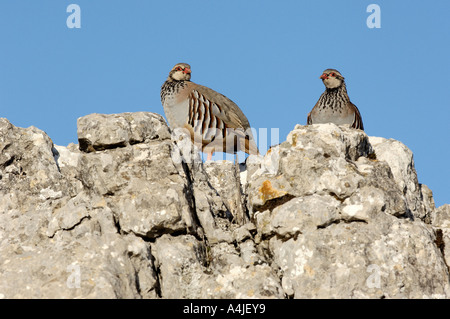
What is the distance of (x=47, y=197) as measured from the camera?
30.2 feet

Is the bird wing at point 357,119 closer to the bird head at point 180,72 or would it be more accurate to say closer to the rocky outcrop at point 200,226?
the bird head at point 180,72

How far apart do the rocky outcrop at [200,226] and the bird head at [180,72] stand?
516cm

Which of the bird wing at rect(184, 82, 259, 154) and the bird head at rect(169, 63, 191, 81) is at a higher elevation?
the bird head at rect(169, 63, 191, 81)

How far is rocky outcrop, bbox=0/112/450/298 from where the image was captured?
23.3 feet

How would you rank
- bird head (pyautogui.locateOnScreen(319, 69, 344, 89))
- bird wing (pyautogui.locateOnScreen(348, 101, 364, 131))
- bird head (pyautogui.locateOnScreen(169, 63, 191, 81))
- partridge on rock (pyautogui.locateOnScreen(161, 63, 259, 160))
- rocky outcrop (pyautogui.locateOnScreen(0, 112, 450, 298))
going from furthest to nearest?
bird head (pyautogui.locateOnScreen(169, 63, 191, 81)) < bird head (pyautogui.locateOnScreen(319, 69, 344, 89)) < partridge on rock (pyautogui.locateOnScreen(161, 63, 259, 160)) < bird wing (pyautogui.locateOnScreen(348, 101, 364, 131)) < rocky outcrop (pyautogui.locateOnScreen(0, 112, 450, 298))

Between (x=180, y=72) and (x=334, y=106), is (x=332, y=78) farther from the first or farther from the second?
(x=180, y=72)

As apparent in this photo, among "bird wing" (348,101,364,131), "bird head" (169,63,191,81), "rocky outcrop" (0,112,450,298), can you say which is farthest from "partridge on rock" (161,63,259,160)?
"rocky outcrop" (0,112,450,298)

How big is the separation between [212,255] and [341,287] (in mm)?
1613

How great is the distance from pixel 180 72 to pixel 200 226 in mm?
6454

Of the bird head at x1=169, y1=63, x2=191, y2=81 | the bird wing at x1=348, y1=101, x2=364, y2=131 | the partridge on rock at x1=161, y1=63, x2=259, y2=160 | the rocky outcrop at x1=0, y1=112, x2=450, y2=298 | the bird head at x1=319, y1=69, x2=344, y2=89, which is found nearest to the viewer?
the rocky outcrop at x1=0, y1=112, x2=450, y2=298

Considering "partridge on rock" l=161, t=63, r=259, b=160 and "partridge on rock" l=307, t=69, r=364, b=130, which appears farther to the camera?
"partridge on rock" l=161, t=63, r=259, b=160

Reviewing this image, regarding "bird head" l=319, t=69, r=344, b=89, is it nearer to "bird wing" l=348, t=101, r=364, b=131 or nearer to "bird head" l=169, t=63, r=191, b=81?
"bird wing" l=348, t=101, r=364, b=131
